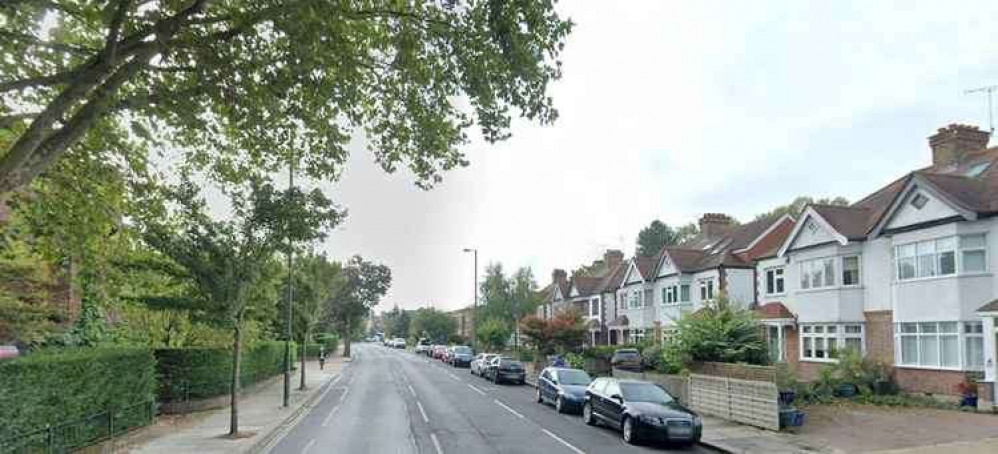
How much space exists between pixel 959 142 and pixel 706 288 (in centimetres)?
1705

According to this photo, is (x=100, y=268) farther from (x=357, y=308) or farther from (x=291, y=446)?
(x=357, y=308)

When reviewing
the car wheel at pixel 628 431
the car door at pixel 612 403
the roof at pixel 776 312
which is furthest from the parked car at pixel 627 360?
the car wheel at pixel 628 431

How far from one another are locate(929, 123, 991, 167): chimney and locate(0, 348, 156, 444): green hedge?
30.1m

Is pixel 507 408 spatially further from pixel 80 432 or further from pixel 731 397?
→ pixel 80 432

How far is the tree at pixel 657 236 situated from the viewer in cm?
9256

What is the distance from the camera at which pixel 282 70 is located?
1021cm

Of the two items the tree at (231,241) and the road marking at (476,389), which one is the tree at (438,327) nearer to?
the road marking at (476,389)

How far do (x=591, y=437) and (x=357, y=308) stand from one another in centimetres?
6870

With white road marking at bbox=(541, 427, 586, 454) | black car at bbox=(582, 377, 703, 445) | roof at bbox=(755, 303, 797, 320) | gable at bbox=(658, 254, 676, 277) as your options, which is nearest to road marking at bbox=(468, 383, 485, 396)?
black car at bbox=(582, 377, 703, 445)

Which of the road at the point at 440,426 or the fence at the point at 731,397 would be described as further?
the fence at the point at 731,397

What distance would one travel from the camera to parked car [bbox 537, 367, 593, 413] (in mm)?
22953

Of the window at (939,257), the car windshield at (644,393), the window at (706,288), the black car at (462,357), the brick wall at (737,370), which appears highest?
the window at (939,257)

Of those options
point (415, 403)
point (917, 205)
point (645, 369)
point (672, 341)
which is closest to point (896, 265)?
point (917, 205)

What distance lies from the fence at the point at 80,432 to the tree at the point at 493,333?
4515cm
